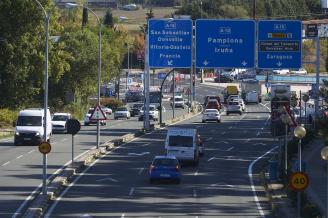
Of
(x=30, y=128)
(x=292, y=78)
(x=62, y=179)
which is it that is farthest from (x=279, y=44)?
(x=292, y=78)

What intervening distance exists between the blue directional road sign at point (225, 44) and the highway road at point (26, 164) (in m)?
9.02

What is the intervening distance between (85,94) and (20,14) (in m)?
28.7

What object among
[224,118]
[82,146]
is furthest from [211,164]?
[224,118]

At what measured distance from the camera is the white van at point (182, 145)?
46594mm

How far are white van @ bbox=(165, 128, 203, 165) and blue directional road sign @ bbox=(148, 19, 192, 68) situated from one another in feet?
16.9

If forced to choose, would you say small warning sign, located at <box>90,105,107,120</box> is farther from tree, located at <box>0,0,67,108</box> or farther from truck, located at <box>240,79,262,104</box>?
truck, located at <box>240,79,262,104</box>

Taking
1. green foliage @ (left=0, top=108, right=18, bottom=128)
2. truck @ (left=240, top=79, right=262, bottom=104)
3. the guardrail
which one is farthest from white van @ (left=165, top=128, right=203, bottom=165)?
truck @ (left=240, top=79, right=262, bottom=104)

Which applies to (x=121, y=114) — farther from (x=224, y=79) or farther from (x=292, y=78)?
(x=224, y=79)

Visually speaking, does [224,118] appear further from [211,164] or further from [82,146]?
[211,164]

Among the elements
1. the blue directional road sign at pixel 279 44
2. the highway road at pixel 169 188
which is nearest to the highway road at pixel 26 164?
the highway road at pixel 169 188

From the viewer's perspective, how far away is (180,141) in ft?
154

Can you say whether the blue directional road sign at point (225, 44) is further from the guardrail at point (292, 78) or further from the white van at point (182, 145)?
the guardrail at point (292, 78)

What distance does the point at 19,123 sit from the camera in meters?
57.3

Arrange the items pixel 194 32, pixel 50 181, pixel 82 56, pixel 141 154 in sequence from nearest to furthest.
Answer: pixel 50 181 → pixel 194 32 → pixel 141 154 → pixel 82 56
